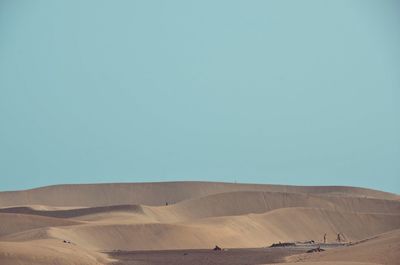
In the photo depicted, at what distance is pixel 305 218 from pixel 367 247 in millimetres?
42342

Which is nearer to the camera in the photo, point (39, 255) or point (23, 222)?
point (39, 255)

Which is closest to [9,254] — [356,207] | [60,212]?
[60,212]

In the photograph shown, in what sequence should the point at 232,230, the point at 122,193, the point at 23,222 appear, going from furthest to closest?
the point at 122,193, the point at 232,230, the point at 23,222

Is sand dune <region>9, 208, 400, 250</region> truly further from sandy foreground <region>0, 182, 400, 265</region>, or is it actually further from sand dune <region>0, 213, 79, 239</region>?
sand dune <region>0, 213, 79, 239</region>

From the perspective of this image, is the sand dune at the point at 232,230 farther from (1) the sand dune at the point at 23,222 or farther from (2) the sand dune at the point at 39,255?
(2) the sand dune at the point at 39,255

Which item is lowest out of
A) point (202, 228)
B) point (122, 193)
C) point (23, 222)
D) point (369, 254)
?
point (369, 254)

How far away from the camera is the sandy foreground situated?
46344 millimetres

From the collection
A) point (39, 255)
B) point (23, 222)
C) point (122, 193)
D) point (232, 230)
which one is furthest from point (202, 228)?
point (122, 193)

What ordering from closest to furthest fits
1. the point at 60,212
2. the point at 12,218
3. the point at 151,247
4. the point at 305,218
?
the point at 151,247 → the point at 12,218 → the point at 305,218 → the point at 60,212

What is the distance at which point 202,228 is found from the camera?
76188mm

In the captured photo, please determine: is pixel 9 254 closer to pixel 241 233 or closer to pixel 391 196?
pixel 241 233

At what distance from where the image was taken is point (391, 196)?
405 feet

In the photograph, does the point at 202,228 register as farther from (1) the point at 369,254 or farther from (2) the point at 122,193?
(2) the point at 122,193

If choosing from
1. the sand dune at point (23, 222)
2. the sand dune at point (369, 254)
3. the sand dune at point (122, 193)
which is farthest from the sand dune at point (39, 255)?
the sand dune at point (122, 193)
